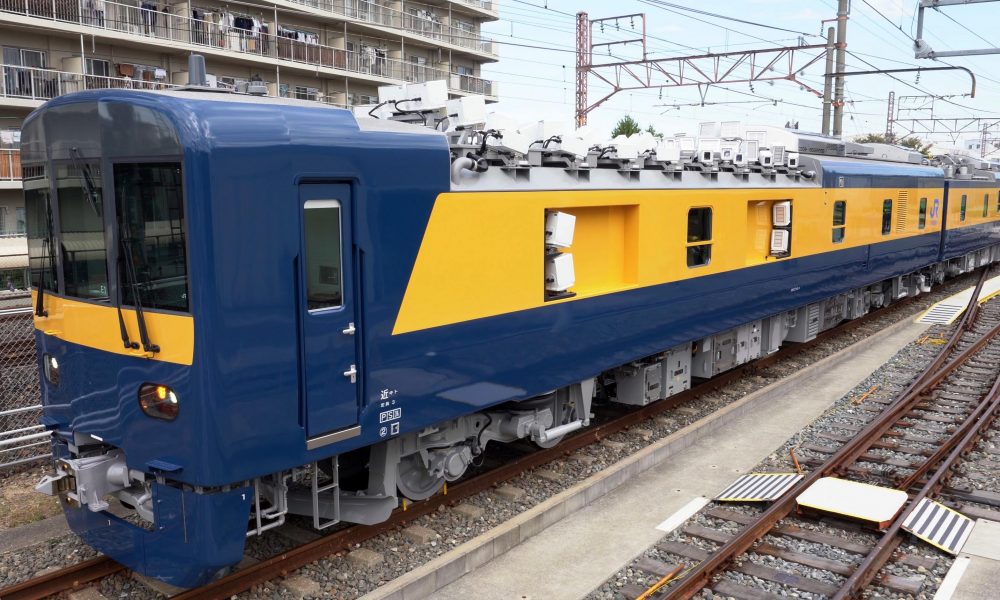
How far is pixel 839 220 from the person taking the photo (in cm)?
1384

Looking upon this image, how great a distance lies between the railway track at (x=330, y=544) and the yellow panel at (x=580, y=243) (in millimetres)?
1723

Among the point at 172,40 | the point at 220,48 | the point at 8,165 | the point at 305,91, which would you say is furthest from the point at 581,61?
the point at 8,165

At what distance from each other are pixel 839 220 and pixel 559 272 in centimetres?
843

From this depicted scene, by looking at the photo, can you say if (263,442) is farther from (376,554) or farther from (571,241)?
→ (571,241)

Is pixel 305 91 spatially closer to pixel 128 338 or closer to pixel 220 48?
pixel 220 48

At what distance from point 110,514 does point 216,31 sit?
2539 centimetres

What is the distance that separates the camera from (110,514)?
552 cm

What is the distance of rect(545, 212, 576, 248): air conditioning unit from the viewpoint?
727cm

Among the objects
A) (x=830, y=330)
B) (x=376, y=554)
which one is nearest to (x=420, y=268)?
(x=376, y=554)

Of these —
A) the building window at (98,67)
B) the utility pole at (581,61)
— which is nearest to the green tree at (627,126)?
the utility pole at (581,61)

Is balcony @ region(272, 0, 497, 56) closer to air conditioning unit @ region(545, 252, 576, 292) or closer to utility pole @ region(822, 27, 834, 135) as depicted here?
utility pole @ region(822, 27, 834, 135)

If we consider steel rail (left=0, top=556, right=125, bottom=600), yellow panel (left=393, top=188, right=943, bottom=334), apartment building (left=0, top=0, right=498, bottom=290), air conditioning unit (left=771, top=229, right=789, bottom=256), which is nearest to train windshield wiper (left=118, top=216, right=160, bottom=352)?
yellow panel (left=393, top=188, right=943, bottom=334)

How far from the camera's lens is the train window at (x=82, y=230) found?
525 cm

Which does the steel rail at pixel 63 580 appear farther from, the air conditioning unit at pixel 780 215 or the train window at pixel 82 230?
the air conditioning unit at pixel 780 215
